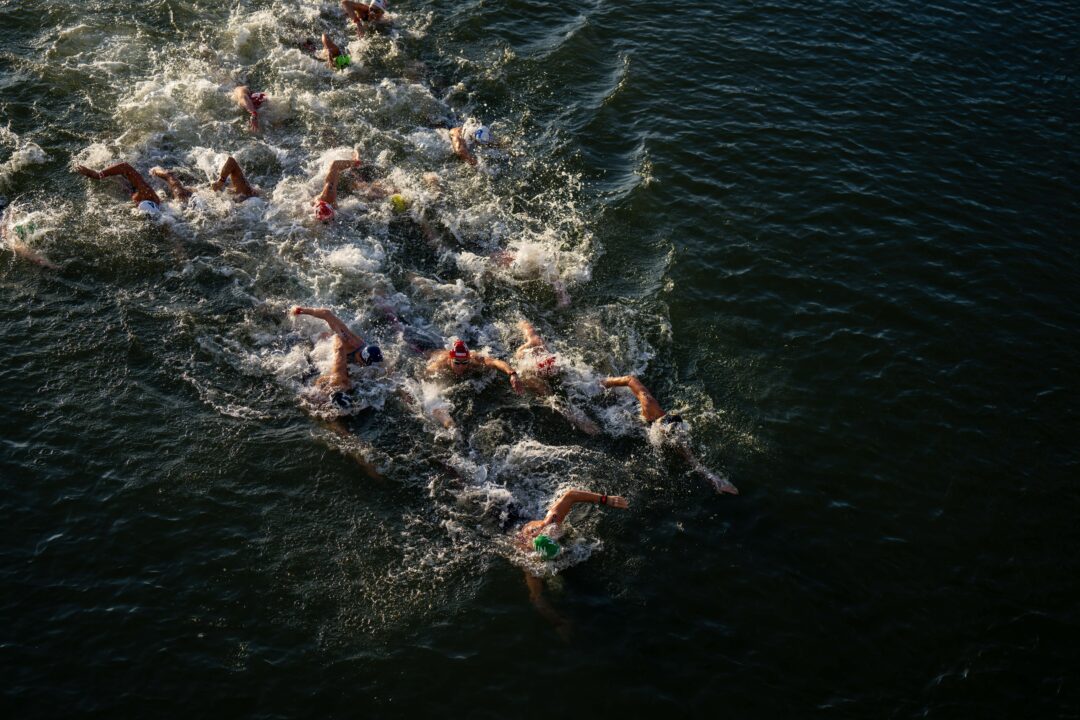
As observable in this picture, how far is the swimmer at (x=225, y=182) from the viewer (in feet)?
60.0

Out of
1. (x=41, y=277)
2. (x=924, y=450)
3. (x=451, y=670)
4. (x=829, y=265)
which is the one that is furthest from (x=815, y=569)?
(x=41, y=277)

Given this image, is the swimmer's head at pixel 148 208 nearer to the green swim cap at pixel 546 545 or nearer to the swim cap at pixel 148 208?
the swim cap at pixel 148 208

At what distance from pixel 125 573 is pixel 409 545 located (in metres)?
4.61

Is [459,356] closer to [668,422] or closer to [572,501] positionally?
[572,501]

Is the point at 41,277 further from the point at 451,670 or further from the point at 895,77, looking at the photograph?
the point at 895,77

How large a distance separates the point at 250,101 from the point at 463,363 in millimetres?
10842

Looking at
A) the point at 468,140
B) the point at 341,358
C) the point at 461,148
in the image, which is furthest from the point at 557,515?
the point at 468,140

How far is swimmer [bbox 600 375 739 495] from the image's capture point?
14.5 m

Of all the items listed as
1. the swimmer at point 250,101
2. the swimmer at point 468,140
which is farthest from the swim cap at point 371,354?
the swimmer at point 250,101

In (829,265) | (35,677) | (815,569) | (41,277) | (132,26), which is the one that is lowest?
(35,677)

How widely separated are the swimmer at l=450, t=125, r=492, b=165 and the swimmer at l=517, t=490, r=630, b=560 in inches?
418

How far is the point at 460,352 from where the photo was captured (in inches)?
601

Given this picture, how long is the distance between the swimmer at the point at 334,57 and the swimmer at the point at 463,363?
Result: 11.4 metres

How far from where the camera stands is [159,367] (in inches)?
599
